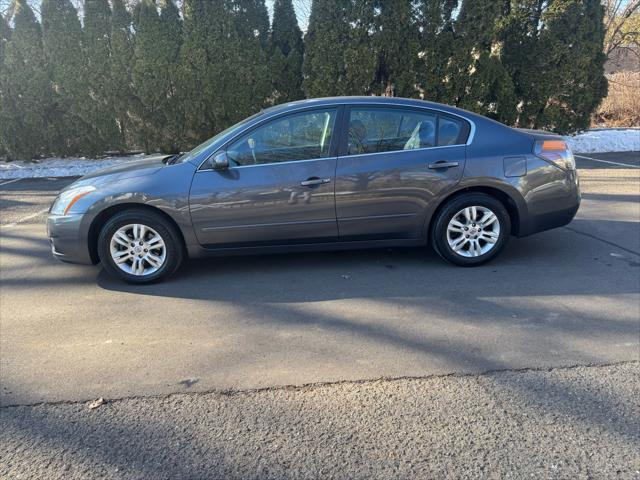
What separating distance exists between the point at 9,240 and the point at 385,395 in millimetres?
5597

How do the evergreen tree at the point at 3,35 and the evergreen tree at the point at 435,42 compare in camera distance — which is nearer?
the evergreen tree at the point at 435,42

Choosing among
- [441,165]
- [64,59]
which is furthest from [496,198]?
[64,59]

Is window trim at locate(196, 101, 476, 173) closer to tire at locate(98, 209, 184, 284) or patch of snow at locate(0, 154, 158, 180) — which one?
tire at locate(98, 209, 184, 284)

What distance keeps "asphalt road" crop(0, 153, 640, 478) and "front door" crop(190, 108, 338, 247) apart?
460mm

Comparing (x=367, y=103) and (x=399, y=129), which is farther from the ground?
(x=367, y=103)

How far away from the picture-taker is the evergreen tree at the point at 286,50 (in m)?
12.2

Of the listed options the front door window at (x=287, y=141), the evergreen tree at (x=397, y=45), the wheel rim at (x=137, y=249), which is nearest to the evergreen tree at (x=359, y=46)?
the evergreen tree at (x=397, y=45)

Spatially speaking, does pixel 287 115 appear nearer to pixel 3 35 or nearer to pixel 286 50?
pixel 286 50

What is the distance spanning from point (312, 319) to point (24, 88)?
11684 millimetres

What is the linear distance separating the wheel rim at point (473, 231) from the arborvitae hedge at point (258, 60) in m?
8.00

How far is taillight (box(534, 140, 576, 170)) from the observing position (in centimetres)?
488

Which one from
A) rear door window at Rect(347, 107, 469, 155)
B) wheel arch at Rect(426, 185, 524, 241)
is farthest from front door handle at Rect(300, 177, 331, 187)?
wheel arch at Rect(426, 185, 524, 241)

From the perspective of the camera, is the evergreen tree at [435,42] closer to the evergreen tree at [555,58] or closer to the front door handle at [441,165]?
the evergreen tree at [555,58]

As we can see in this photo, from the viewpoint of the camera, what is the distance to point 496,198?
194 inches
